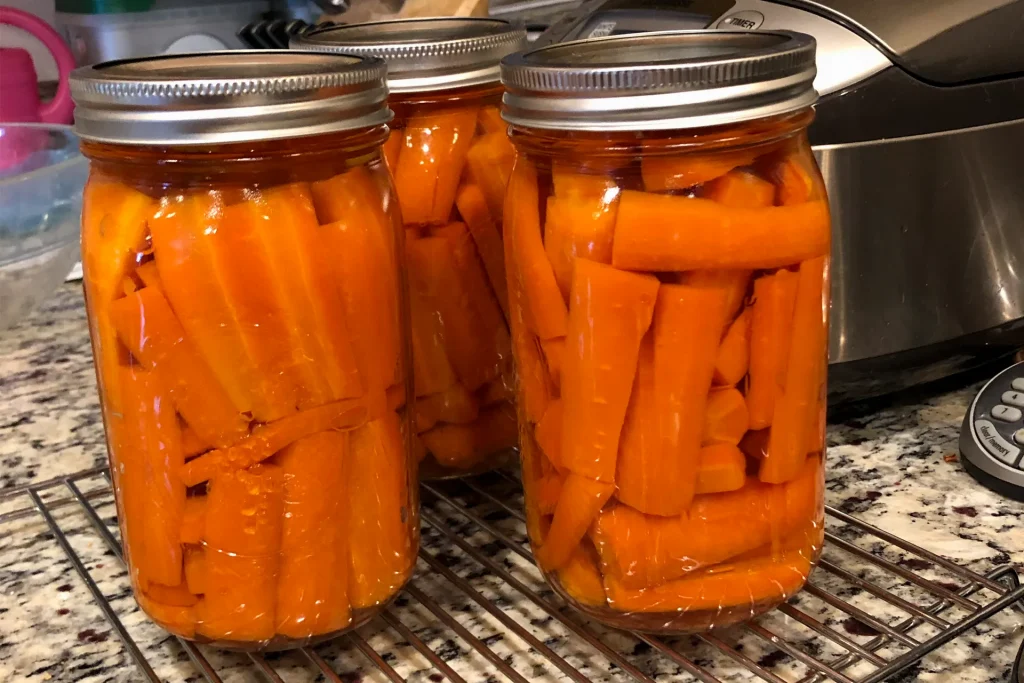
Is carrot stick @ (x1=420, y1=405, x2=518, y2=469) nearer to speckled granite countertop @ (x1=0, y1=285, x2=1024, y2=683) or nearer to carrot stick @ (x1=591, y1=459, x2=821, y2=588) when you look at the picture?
speckled granite countertop @ (x1=0, y1=285, x2=1024, y2=683)

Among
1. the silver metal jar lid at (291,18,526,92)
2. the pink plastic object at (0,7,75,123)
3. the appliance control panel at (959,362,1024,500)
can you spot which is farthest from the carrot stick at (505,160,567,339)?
the pink plastic object at (0,7,75,123)

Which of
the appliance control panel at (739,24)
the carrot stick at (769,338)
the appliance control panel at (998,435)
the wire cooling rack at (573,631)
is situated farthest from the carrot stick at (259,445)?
the appliance control panel at (998,435)

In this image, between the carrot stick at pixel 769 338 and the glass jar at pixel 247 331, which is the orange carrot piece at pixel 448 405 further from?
the carrot stick at pixel 769 338

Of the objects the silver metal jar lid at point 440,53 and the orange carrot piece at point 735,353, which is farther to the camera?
the silver metal jar lid at point 440,53

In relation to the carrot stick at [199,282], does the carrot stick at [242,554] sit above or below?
below

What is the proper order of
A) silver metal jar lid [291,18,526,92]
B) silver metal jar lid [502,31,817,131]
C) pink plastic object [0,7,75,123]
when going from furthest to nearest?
pink plastic object [0,7,75,123], silver metal jar lid [291,18,526,92], silver metal jar lid [502,31,817,131]

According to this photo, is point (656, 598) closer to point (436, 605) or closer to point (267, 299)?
point (436, 605)
